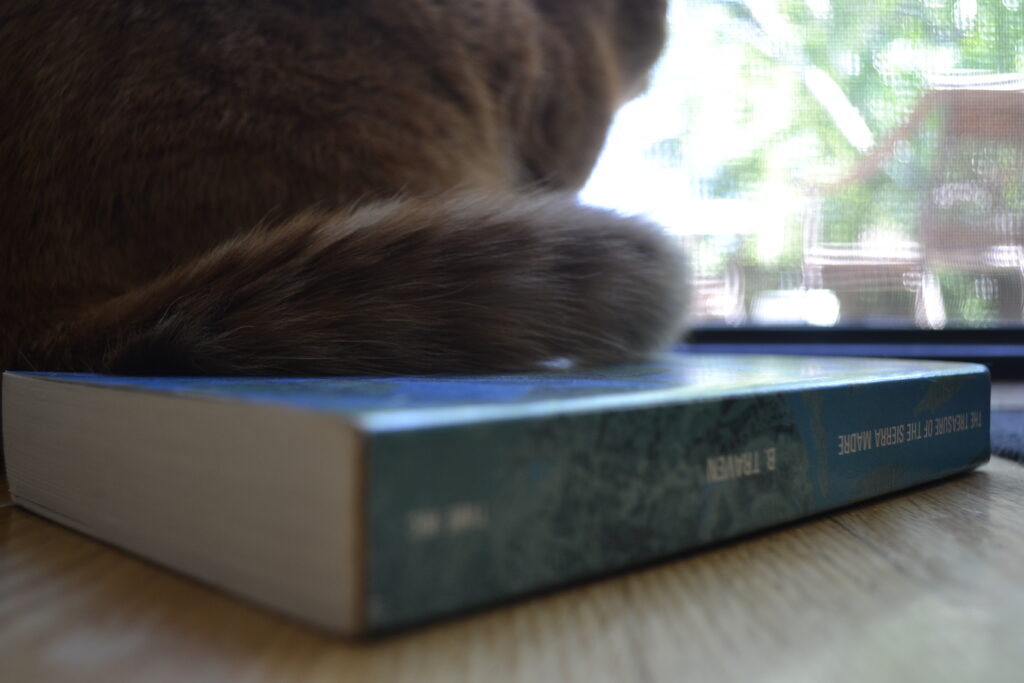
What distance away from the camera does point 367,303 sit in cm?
46

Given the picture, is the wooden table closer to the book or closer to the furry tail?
the book

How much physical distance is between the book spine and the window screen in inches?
26.5

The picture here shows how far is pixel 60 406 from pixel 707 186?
0.91 meters

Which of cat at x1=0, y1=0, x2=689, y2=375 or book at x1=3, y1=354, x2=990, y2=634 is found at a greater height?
cat at x1=0, y1=0, x2=689, y2=375

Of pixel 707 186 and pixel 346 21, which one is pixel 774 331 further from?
pixel 346 21

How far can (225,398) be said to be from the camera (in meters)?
0.31

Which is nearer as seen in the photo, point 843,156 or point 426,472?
point 426,472

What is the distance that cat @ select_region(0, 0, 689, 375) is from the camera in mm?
461

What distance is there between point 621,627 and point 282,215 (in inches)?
15.3

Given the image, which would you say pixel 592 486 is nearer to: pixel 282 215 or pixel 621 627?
pixel 621 627

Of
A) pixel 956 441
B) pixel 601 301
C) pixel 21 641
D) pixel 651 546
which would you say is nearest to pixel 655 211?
pixel 601 301

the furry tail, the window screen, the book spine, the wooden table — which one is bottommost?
the wooden table

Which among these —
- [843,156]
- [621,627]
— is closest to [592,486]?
[621,627]

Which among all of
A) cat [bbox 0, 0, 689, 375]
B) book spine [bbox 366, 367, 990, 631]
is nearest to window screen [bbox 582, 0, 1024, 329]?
cat [bbox 0, 0, 689, 375]
